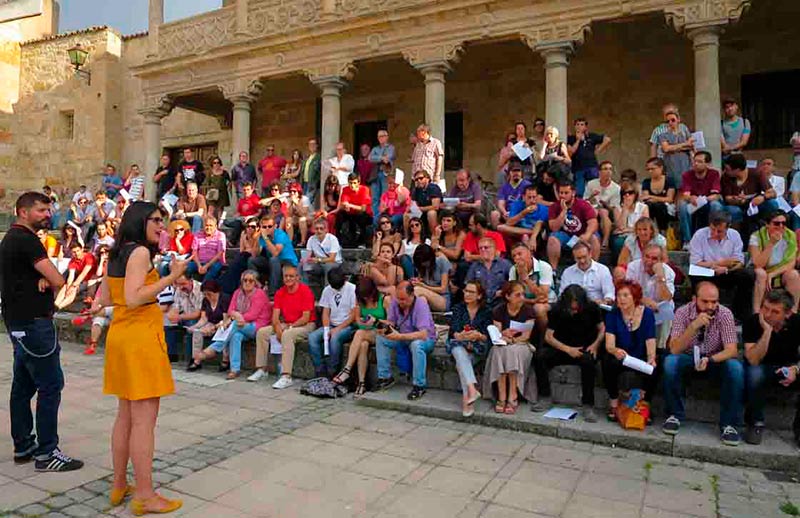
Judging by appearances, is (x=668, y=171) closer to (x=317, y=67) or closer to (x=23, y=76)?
(x=317, y=67)

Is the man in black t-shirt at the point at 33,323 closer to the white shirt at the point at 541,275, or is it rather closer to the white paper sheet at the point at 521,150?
the white shirt at the point at 541,275

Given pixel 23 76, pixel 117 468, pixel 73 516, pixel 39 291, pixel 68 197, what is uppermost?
pixel 23 76

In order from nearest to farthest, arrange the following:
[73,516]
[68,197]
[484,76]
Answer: [73,516], [484,76], [68,197]

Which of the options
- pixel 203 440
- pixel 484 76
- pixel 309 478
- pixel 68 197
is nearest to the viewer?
pixel 309 478

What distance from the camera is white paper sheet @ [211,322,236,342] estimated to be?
7770 millimetres

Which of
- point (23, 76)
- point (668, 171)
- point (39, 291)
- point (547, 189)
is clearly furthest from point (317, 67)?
point (23, 76)

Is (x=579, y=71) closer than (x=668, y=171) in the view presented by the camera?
No

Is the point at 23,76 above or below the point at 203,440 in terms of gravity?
above

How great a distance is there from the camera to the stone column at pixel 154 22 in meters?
15.3

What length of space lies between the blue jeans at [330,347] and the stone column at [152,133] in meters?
10.3

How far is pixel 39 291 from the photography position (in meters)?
4.31

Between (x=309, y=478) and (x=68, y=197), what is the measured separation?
19737mm

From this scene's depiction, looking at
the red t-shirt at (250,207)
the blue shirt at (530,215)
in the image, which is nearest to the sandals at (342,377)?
the blue shirt at (530,215)

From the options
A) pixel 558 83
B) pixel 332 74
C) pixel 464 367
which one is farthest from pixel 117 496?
pixel 332 74
